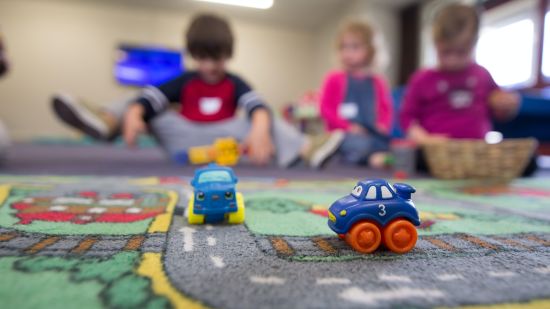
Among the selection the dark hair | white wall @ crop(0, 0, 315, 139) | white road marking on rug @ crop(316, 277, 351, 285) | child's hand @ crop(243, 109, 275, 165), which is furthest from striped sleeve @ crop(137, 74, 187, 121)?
white wall @ crop(0, 0, 315, 139)

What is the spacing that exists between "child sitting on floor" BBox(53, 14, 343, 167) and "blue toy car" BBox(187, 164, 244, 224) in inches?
27.5

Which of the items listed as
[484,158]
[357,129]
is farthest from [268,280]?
[357,129]

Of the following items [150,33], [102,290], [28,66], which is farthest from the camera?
[150,33]

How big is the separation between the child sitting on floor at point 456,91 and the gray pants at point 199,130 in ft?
1.59

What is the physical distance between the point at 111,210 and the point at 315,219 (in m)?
0.32

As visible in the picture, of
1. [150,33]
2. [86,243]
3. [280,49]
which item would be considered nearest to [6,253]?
[86,243]

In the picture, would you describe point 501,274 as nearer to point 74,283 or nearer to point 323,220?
point 323,220

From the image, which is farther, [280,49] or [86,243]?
[280,49]

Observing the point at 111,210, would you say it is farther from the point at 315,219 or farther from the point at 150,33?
the point at 150,33

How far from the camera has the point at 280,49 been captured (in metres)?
4.73

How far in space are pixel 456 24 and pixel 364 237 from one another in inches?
44.4

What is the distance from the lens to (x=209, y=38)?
1.23 metres

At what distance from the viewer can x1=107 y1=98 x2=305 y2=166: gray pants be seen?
4.37 feet

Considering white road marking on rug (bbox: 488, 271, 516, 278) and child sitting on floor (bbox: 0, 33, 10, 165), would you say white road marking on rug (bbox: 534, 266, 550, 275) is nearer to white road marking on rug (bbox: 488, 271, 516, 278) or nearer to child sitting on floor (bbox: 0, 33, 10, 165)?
white road marking on rug (bbox: 488, 271, 516, 278)
